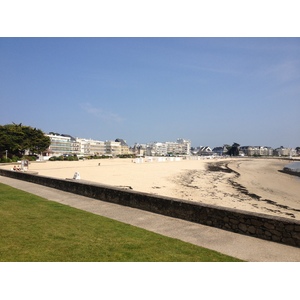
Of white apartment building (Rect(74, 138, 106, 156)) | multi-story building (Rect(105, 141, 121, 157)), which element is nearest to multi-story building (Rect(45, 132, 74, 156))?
white apartment building (Rect(74, 138, 106, 156))

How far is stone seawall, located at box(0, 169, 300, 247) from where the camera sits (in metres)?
5.83

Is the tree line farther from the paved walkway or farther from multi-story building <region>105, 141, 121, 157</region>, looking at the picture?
multi-story building <region>105, 141, 121, 157</region>

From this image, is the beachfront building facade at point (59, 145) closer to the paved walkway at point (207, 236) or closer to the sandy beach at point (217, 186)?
the sandy beach at point (217, 186)

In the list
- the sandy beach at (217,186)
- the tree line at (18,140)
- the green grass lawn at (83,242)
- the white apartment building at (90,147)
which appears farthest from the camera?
the white apartment building at (90,147)

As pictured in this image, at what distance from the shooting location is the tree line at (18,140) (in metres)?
52.4

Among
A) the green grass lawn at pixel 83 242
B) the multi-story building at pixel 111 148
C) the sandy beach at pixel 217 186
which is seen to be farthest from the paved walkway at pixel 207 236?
the multi-story building at pixel 111 148

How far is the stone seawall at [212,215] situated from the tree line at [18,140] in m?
45.5

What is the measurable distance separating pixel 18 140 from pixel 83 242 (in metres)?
56.0

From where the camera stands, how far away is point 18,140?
54.8m

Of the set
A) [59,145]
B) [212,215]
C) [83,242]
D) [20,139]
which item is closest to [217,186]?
[212,215]

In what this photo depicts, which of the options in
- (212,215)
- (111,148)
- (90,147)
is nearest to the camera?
(212,215)

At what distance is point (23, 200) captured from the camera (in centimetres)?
991

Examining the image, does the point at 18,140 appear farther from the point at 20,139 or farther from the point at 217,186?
the point at 217,186
